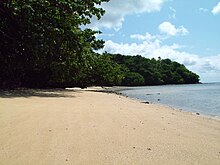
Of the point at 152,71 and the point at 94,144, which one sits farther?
the point at 152,71

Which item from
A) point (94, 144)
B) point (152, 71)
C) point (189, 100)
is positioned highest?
point (152, 71)

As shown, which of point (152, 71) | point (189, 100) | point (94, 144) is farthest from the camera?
point (152, 71)

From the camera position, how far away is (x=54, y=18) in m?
19.1

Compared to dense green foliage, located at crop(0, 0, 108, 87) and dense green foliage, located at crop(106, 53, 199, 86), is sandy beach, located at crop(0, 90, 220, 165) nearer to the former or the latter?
dense green foliage, located at crop(0, 0, 108, 87)

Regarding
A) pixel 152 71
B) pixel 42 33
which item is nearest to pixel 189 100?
pixel 42 33

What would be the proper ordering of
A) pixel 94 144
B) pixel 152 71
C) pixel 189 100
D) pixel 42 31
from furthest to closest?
pixel 152 71, pixel 189 100, pixel 42 31, pixel 94 144

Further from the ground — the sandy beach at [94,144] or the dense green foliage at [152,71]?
the dense green foliage at [152,71]

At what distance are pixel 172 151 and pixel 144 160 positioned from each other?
96 centimetres

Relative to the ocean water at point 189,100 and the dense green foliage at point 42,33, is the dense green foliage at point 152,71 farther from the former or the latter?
the dense green foliage at point 42,33

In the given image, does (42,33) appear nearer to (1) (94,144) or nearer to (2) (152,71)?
(1) (94,144)

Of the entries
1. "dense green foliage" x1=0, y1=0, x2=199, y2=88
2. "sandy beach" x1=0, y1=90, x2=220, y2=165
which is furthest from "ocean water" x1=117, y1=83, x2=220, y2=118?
"sandy beach" x1=0, y1=90, x2=220, y2=165

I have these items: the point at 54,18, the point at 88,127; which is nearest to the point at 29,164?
the point at 88,127

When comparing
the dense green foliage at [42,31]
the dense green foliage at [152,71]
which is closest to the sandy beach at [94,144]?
the dense green foliage at [42,31]

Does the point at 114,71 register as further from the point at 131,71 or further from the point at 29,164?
the point at 131,71
